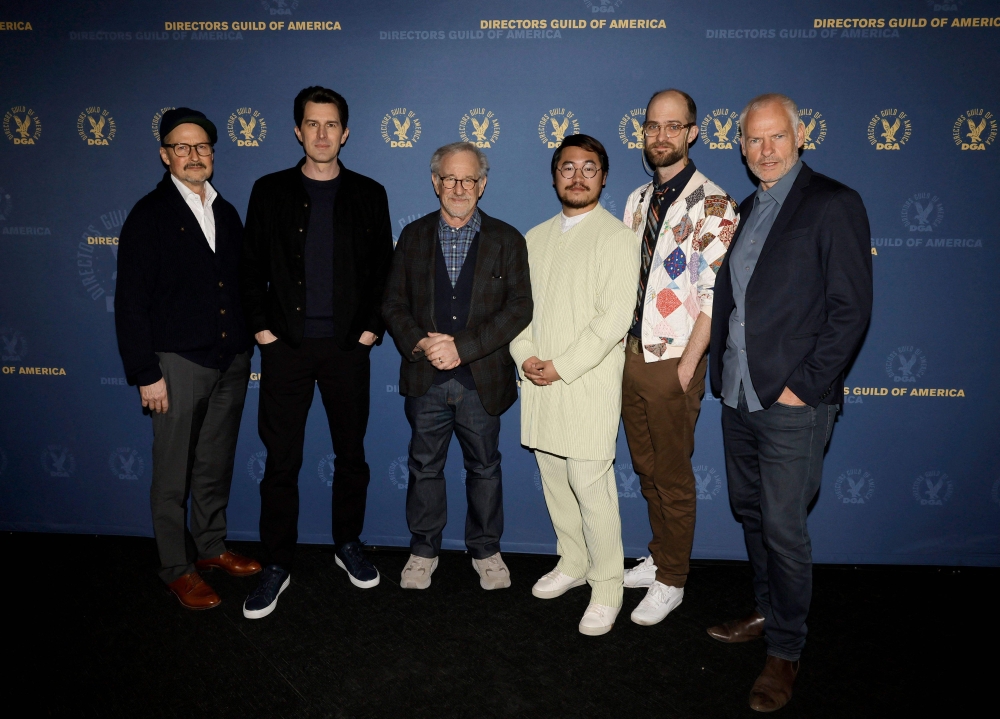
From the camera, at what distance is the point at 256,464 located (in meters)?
3.47

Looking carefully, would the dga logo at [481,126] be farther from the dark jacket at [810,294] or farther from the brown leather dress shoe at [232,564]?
the brown leather dress shoe at [232,564]

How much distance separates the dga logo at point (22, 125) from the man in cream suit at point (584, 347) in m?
2.69

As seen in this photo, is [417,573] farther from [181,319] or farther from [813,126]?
[813,126]

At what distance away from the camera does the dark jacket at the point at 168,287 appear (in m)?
2.69

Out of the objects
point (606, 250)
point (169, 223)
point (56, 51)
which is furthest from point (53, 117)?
point (606, 250)

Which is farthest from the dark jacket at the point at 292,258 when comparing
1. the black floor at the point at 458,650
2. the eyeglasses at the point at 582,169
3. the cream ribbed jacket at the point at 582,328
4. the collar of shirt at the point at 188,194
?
the black floor at the point at 458,650

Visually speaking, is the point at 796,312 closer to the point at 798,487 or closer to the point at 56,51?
the point at 798,487

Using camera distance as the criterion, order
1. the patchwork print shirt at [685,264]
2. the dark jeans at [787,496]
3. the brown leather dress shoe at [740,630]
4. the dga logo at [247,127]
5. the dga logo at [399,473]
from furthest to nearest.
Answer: the dga logo at [399,473] < the dga logo at [247,127] < the brown leather dress shoe at [740,630] < the patchwork print shirt at [685,264] < the dark jeans at [787,496]

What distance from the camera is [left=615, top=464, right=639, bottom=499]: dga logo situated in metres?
3.36

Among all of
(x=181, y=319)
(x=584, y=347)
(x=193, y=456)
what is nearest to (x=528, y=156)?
(x=584, y=347)

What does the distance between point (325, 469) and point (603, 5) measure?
108 inches

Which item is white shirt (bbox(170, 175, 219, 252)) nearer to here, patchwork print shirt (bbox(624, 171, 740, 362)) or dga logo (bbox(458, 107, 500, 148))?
dga logo (bbox(458, 107, 500, 148))

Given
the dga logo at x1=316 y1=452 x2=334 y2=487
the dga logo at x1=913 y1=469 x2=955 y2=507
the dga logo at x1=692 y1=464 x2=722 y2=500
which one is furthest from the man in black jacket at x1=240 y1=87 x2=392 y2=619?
the dga logo at x1=913 y1=469 x2=955 y2=507

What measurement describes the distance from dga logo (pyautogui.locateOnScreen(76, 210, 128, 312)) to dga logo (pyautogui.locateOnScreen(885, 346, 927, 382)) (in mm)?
4004
